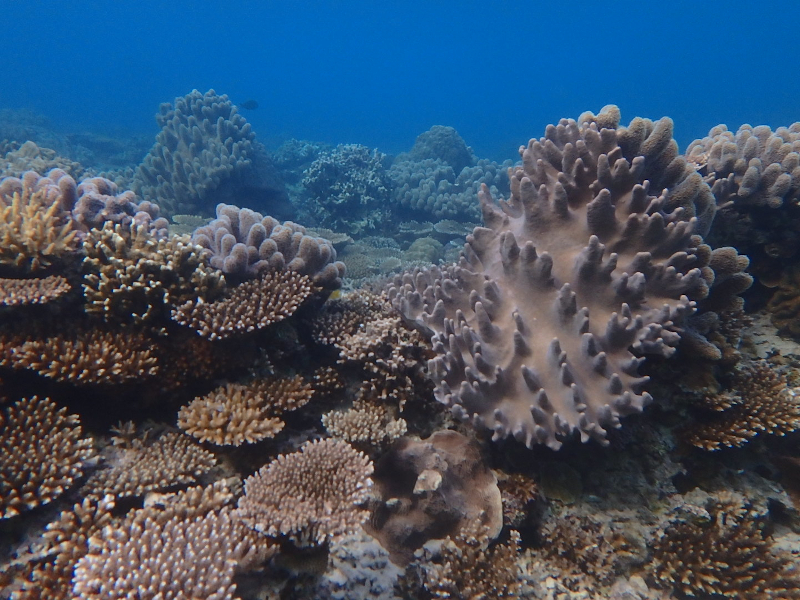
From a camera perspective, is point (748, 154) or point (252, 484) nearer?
point (252, 484)

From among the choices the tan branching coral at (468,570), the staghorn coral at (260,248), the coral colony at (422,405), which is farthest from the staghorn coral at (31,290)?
the tan branching coral at (468,570)

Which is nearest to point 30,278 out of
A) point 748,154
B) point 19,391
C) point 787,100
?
point 19,391

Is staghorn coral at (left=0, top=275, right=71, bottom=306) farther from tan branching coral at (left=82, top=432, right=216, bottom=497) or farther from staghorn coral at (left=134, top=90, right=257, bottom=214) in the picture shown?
staghorn coral at (left=134, top=90, right=257, bottom=214)

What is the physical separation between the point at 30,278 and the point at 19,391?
1.07 meters

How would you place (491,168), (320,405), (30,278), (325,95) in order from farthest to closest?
1. (325,95)
2. (491,168)
3. (320,405)
4. (30,278)

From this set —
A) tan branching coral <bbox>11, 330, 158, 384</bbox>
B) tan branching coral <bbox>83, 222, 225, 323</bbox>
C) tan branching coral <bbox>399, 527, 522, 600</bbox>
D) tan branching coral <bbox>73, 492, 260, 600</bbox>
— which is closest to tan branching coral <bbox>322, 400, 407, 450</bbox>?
tan branching coral <bbox>399, 527, 522, 600</bbox>

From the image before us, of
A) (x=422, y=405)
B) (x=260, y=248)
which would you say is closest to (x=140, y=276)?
(x=260, y=248)

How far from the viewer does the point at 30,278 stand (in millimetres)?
3775

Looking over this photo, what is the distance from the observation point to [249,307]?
3.90 meters

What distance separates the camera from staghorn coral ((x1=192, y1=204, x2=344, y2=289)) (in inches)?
174

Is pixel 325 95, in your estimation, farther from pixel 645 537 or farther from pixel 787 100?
pixel 645 537

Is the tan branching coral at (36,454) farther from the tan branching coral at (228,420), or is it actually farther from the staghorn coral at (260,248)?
the staghorn coral at (260,248)

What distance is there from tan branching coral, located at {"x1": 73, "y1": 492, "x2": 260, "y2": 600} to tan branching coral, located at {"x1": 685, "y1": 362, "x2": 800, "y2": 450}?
3.91 metres

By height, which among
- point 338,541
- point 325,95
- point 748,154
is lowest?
point 338,541
